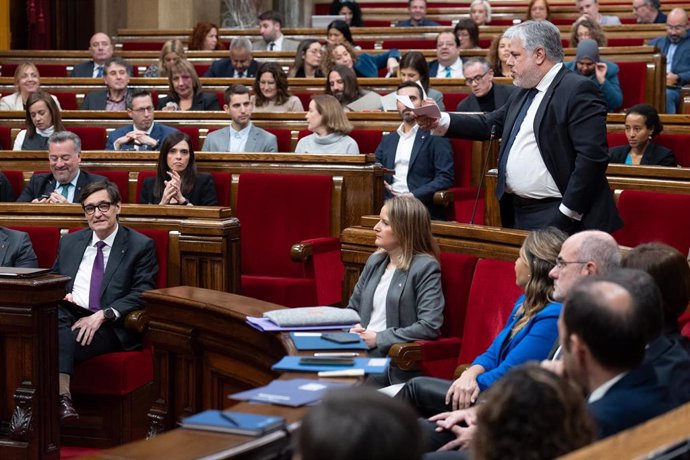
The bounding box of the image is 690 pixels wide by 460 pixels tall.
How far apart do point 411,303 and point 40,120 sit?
2.96m

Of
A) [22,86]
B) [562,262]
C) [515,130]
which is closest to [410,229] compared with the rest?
[515,130]

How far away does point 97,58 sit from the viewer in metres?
8.02

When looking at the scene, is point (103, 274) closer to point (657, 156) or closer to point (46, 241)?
point (46, 241)

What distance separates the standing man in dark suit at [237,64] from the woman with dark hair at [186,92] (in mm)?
892

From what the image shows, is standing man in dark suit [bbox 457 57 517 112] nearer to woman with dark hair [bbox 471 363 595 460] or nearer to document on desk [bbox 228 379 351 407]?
document on desk [bbox 228 379 351 407]

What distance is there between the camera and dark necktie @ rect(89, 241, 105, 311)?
13.8 ft

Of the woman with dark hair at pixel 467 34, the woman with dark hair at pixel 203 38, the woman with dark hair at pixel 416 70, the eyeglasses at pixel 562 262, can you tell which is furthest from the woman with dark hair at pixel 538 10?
the eyeglasses at pixel 562 262

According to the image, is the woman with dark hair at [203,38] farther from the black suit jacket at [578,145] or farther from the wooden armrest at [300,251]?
the black suit jacket at [578,145]

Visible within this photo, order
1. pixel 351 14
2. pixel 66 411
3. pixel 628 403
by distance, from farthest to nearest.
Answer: pixel 351 14 < pixel 66 411 < pixel 628 403

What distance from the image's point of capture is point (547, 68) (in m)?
3.59

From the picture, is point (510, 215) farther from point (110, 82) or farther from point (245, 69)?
point (245, 69)

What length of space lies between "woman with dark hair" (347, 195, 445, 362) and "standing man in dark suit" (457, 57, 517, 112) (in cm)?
226

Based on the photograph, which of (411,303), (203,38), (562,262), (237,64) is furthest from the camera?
(203,38)

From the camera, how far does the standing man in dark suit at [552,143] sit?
11.3ft
